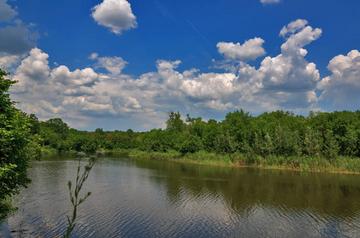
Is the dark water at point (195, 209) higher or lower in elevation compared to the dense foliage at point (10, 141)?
lower

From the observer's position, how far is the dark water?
28.2 metres

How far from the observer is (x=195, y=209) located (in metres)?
36.2

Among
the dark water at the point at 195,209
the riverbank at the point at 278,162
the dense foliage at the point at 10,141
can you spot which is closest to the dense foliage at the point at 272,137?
the riverbank at the point at 278,162

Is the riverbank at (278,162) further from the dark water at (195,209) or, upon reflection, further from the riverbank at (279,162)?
the dark water at (195,209)

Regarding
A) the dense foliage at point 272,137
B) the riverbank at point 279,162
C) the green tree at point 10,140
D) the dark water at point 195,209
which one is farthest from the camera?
the dense foliage at point 272,137

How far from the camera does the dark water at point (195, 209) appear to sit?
28219 millimetres

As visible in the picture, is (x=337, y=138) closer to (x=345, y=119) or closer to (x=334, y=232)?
(x=345, y=119)

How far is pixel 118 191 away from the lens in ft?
152

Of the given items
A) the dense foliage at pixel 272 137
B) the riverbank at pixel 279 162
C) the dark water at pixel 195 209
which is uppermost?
the dense foliage at pixel 272 137

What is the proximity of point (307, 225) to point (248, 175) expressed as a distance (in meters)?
34.9

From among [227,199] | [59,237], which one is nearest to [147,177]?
[227,199]

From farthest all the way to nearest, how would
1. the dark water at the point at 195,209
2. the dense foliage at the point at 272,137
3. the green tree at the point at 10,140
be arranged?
the dense foliage at the point at 272,137 → the dark water at the point at 195,209 → the green tree at the point at 10,140

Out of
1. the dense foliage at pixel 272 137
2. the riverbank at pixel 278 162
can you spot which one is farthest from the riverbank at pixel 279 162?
the dense foliage at pixel 272 137

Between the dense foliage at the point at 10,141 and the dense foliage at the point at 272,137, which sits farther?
the dense foliage at the point at 272,137
